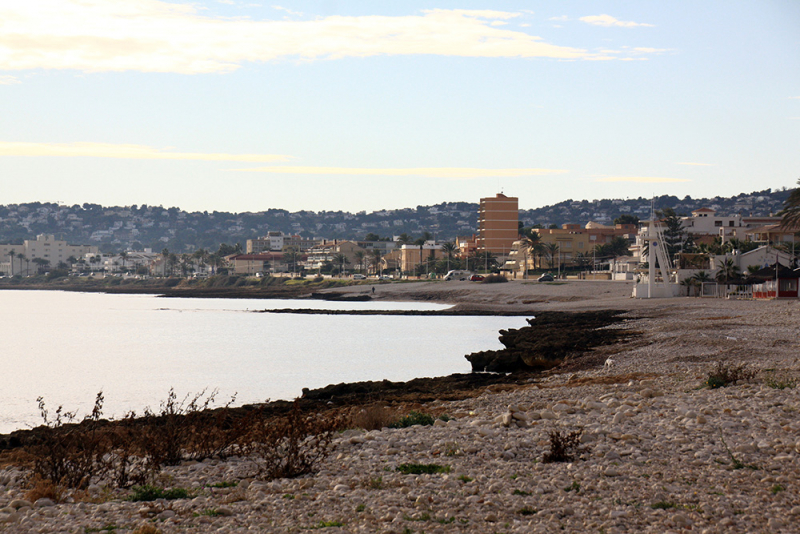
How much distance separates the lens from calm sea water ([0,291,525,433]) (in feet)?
96.4

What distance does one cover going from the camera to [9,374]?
36.6m

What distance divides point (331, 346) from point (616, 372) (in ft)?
95.1

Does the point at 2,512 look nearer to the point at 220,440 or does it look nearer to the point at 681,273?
the point at 220,440

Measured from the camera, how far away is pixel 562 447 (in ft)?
31.8

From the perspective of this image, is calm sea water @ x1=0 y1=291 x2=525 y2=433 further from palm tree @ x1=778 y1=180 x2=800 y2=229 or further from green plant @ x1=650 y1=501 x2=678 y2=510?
palm tree @ x1=778 y1=180 x2=800 y2=229

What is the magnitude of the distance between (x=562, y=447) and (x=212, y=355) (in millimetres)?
35726

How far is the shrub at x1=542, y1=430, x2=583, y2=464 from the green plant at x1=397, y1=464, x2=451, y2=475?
49.4 inches

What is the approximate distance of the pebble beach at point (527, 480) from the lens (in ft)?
24.1

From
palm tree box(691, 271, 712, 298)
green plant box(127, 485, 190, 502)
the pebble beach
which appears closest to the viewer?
the pebble beach

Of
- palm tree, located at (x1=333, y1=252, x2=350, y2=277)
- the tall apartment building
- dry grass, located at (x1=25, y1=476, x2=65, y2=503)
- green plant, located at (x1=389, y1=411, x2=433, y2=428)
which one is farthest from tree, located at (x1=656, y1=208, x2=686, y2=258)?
dry grass, located at (x1=25, y1=476, x2=65, y2=503)

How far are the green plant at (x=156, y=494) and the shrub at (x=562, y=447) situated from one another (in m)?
4.28

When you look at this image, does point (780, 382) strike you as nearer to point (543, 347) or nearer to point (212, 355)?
point (543, 347)

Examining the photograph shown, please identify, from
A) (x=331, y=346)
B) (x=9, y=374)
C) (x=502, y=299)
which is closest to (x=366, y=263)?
(x=502, y=299)

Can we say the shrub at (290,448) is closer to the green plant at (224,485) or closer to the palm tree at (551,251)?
the green plant at (224,485)
